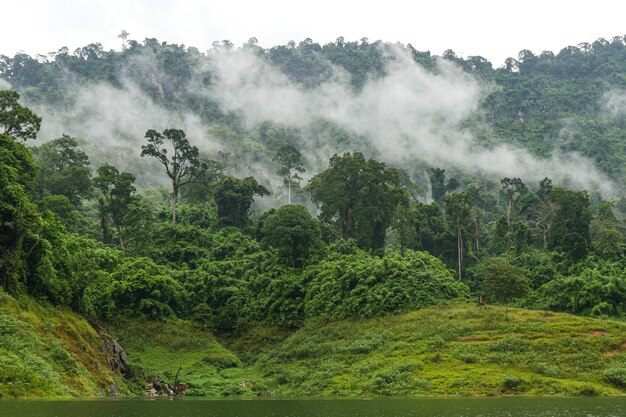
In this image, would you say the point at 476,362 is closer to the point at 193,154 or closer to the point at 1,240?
the point at 1,240

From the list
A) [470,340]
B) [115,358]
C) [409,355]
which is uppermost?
[470,340]

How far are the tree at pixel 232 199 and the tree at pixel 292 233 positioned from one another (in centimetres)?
1948

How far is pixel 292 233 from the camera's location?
263 ft

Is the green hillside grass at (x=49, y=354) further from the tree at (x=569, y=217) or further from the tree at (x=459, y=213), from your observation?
the tree at (x=569, y=217)

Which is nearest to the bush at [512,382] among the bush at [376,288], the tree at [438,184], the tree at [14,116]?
the bush at [376,288]

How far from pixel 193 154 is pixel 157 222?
14421 mm

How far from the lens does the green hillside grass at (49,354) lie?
121 ft

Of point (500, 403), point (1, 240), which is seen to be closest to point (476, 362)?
point (500, 403)

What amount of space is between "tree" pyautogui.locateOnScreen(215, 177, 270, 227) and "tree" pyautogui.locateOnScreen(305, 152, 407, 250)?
14.7 m

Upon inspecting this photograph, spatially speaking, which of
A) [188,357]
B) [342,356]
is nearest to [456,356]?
[342,356]

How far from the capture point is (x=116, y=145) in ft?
563

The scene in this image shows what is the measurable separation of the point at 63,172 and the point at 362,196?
165 feet

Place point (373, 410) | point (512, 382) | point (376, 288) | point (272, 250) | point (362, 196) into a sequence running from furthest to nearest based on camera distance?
point (362, 196)
point (272, 250)
point (376, 288)
point (512, 382)
point (373, 410)

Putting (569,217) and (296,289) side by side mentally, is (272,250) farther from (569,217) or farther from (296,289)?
(569,217)
